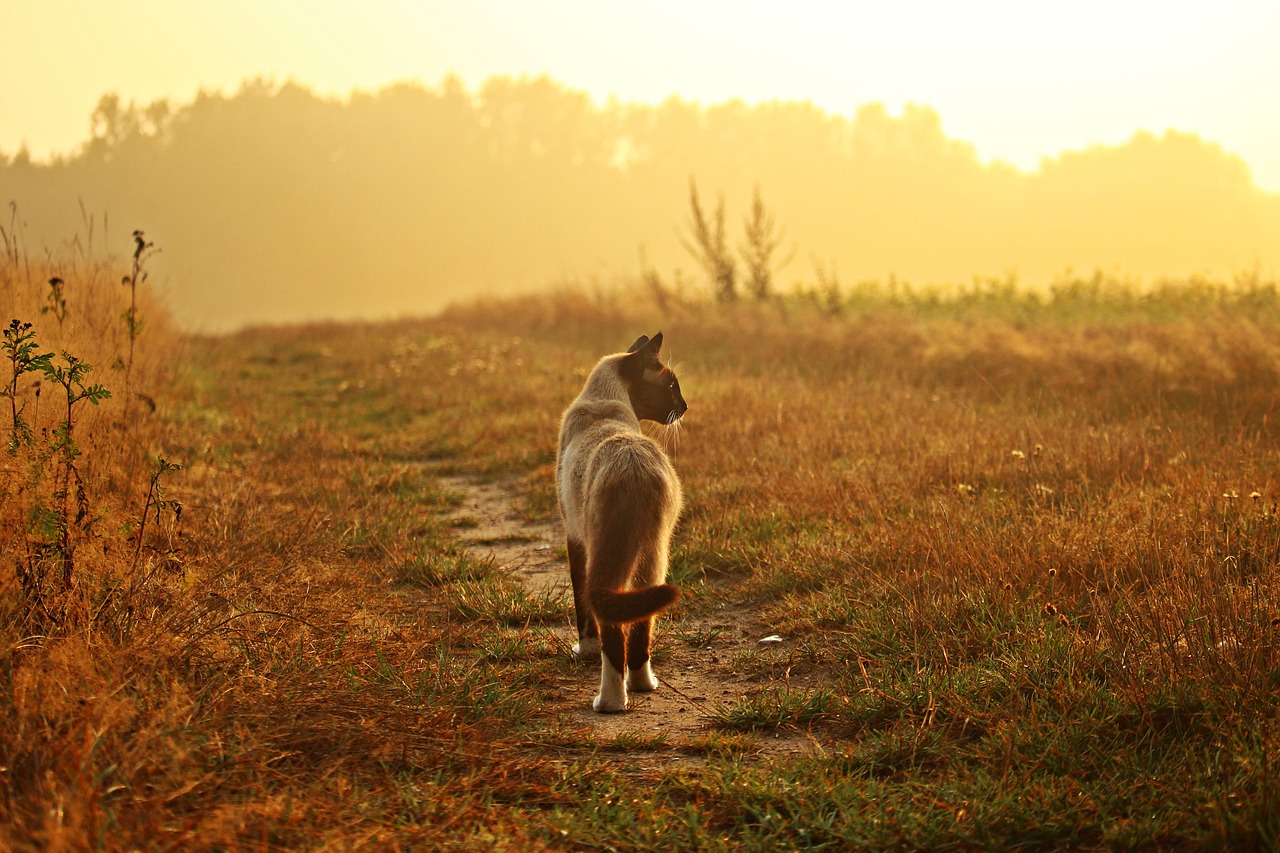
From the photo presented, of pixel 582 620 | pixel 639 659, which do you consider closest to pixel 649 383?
pixel 582 620

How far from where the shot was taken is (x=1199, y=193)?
1795 inches

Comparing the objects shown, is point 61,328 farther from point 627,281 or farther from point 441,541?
point 627,281

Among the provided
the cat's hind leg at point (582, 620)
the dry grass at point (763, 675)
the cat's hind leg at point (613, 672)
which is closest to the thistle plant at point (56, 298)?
the dry grass at point (763, 675)

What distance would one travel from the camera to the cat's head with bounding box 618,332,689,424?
484 centimetres

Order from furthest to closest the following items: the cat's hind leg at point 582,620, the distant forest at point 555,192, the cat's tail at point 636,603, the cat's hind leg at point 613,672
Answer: the distant forest at point 555,192, the cat's hind leg at point 582,620, the cat's hind leg at point 613,672, the cat's tail at point 636,603

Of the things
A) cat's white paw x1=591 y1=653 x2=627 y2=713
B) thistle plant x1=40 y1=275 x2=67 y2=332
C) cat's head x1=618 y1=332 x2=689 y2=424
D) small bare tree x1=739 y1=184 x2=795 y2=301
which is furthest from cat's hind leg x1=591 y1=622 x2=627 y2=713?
small bare tree x1=739 y1=184 x2=795 y2=301

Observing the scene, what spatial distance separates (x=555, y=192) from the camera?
201 feet

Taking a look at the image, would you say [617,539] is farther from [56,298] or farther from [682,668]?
[56,298]

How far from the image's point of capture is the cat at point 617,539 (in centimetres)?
319

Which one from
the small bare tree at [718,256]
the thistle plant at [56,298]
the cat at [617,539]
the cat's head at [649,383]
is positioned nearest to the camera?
the cat at [617,539]

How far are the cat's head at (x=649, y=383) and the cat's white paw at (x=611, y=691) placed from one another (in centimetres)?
171

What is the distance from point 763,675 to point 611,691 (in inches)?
27.4

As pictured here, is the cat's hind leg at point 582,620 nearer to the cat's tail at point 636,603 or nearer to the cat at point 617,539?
the cat at point 617,539

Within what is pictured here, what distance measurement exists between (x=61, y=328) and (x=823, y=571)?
175 inches
